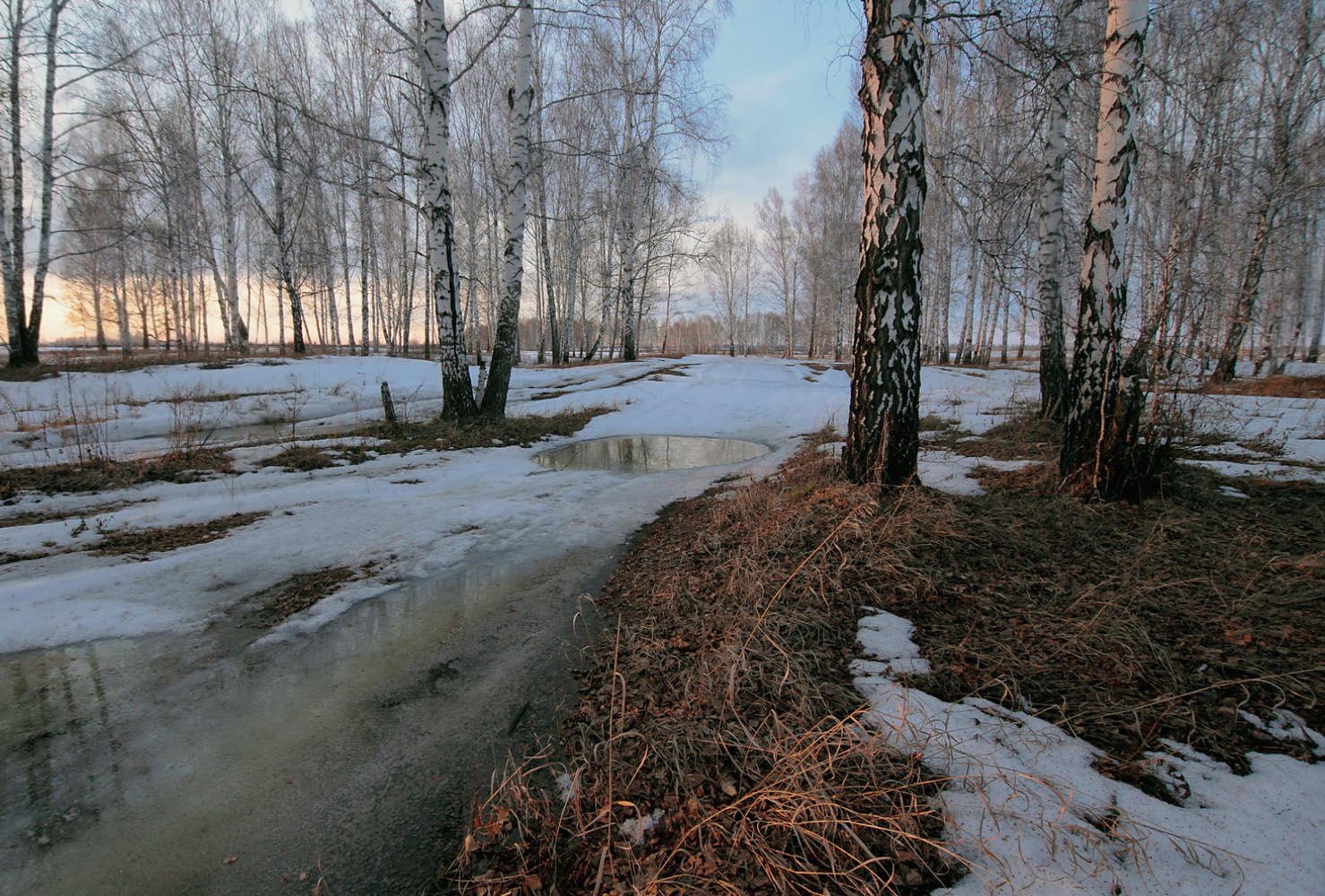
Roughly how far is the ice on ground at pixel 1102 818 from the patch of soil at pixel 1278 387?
1224cm

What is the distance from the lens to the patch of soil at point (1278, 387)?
10.7 metres

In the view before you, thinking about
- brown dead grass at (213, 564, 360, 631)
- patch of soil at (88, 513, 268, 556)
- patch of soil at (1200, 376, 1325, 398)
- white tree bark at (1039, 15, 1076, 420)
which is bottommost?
brown dead grass at (213, 564, 360, 631)

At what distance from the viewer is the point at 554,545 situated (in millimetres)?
4805

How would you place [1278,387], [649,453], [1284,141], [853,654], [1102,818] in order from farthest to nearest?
[1284,141] → [1278,387] → [649,453] → [853,654] → [1102,818]

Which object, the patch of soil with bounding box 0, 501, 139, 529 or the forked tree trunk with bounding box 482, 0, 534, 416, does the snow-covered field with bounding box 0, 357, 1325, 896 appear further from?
the forked tree trunk with bounding box 482, 0, 534, 416

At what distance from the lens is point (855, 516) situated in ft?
12.3

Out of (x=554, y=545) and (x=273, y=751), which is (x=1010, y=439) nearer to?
(x=554, y=545)

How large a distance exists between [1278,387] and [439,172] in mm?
17486

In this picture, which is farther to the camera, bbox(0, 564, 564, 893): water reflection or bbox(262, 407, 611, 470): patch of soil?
bbox(262, 407, 611, 470): patch of soil

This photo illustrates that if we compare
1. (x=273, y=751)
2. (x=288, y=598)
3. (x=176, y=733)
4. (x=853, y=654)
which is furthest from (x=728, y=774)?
(x=288, y=598)

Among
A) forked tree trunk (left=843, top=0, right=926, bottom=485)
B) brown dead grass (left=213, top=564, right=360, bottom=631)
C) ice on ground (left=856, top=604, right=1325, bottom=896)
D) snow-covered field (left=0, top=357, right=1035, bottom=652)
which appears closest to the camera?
ice on ground (left=856, top=604, right=1325, bottom=896)

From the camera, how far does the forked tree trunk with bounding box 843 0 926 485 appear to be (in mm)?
3949

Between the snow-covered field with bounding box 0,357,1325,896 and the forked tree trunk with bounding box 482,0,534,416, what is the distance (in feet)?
5.32

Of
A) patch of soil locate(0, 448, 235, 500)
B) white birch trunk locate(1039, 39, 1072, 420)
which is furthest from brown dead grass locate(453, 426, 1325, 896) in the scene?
patch of soil locate(0, 448, 235, 500)
